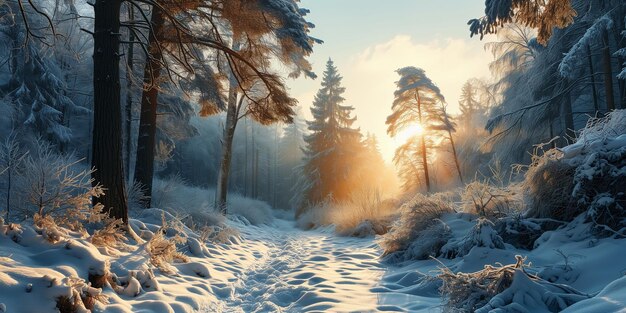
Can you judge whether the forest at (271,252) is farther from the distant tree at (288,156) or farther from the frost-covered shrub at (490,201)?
the distant tree at (288,156)

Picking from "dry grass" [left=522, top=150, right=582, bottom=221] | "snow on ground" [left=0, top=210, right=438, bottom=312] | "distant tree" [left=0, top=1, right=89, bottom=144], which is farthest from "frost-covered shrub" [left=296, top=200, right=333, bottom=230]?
"distant tree" [left=0, top=1, right=89, bottom=144]

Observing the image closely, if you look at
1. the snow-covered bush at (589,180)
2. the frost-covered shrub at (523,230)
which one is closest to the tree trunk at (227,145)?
the frost-covered shrub at (523,230)

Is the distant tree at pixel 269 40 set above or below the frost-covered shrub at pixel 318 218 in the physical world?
above

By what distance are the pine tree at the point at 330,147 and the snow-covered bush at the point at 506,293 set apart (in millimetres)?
24417

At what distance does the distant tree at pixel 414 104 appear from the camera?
73.6 ft

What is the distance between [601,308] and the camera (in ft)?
6.08

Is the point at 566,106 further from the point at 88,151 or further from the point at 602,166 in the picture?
the point at 88,151

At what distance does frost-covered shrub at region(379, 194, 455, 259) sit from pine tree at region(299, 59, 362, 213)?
819 inches

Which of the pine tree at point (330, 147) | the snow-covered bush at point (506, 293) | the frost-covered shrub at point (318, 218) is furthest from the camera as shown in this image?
the pine tree at point (330, 147)

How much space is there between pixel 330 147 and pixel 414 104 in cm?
756

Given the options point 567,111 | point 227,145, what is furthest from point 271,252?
point 567,111

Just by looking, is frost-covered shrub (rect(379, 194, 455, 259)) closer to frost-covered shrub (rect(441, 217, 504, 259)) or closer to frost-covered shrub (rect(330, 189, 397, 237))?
frost-covered shrub (rect(441, 217, 504, 259))

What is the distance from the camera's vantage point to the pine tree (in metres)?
27.9

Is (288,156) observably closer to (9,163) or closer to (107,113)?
(107,113)
